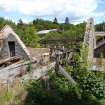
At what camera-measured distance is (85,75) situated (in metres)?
14.6

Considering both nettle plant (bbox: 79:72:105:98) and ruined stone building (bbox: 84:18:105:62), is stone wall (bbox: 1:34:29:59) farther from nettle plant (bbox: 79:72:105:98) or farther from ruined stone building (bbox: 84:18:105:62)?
nettle plant (bbox: 79:72:105:98)

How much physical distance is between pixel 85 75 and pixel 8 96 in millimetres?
4674

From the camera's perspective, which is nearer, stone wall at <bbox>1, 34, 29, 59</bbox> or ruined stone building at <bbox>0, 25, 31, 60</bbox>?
stone wall at <bbox>1, 34, 29, 59</bbox>

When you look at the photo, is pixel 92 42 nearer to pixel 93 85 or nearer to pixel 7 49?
pixel 93 85

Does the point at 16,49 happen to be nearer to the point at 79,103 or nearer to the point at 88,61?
the point at 88,61

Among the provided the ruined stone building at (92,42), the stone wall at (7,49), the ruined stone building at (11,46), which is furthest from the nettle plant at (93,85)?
the ruined stone building at (11,46)

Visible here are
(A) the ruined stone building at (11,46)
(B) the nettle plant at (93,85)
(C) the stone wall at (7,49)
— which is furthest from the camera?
(A) the ruined stone building at (11,46)

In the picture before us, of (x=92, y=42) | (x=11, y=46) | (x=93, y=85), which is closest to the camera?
(x=93, y=85)

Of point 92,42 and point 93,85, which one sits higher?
point 92,42

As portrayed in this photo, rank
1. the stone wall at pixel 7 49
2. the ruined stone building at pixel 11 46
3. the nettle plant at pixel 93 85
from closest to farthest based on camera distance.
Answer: the nettle plant at pixel 93 85 → the stone wall at pixel 7 49 → the ruined stone building at pixel 11 46

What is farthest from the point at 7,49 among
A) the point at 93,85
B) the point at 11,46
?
the point at 93,85

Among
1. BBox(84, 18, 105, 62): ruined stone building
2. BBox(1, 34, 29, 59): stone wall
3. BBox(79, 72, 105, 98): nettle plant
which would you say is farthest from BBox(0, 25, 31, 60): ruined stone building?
BBox(79, 72, 105, 98): nettle plant

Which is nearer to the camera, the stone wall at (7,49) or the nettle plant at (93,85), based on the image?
the nettle plant at (93,85)

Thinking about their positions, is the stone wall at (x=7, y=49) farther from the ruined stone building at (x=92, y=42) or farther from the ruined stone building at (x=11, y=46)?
the ruined stone building at (x=92, y=42)
